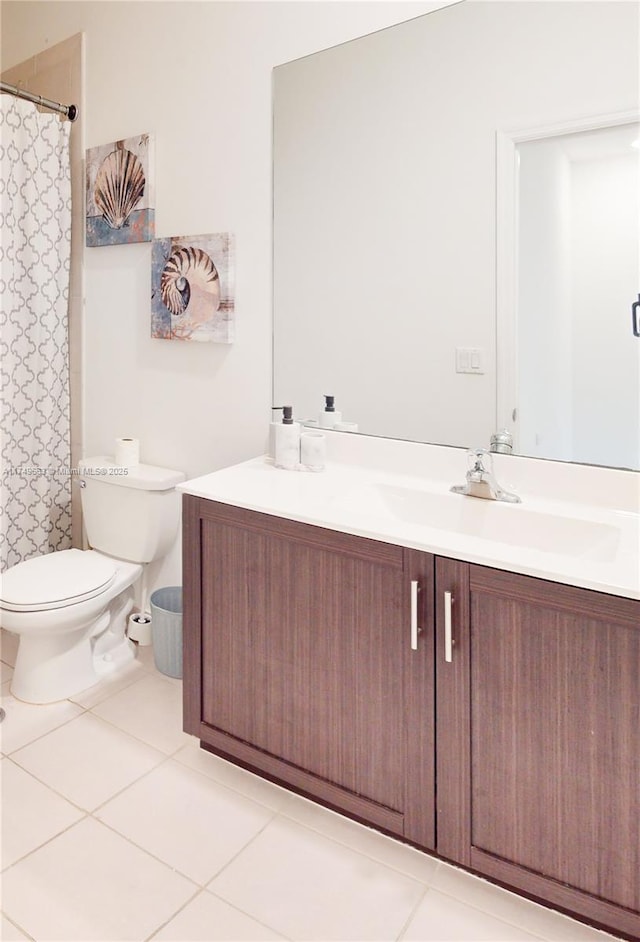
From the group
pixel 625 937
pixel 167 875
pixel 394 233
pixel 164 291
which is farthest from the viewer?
pixel 164 291

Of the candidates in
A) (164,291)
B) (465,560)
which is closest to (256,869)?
(465,560)

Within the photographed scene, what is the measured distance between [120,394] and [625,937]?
7.17 ft

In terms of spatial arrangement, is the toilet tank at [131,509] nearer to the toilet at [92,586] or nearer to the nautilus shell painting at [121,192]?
the toilet at [92,586]

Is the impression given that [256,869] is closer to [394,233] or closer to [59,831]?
[59,831]

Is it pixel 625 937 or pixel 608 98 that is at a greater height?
pixel 608 98

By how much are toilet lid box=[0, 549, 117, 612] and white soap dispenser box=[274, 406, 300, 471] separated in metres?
0.73

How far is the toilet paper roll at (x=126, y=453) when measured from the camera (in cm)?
233

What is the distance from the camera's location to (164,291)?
222 centimetres

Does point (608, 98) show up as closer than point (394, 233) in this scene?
Yes

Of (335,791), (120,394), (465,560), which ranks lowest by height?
(335,791)

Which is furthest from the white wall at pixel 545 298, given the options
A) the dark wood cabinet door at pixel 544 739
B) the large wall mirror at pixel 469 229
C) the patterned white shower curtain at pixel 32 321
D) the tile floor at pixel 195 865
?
the patterned white shower curtain at pixel 32 321

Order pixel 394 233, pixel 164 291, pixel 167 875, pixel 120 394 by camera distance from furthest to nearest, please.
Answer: pixel 120 394
pixel 164 291
pixel 394 233
pixel 167 875

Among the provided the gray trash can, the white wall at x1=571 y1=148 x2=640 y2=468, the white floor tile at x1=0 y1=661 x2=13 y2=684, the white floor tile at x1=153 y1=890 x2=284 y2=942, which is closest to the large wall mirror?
the white wall at x1=571 y1=148 x2=640 y2=468

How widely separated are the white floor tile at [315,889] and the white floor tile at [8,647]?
1.26 meters
